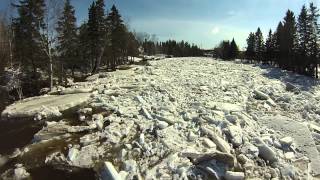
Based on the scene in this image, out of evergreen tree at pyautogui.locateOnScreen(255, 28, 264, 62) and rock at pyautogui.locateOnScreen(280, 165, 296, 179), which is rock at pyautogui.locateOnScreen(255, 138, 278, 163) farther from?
evergreen tree at pyautogui.locateOnScreen(255, 28, 264, 62)

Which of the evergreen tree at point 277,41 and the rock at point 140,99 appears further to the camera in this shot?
the evergreen tree at point 277,41

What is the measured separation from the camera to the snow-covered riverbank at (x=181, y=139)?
11.0 meters

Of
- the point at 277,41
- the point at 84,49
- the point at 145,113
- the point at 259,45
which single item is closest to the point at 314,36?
the point at 277,41

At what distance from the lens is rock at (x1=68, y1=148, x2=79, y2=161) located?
38.4ft

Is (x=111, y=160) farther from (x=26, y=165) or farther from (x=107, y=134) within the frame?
(x=26, y=165)

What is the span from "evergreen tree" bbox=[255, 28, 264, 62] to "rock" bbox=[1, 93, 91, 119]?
207ft

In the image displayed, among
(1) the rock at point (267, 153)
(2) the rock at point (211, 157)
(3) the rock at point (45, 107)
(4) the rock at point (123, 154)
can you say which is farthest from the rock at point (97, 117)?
(1) the rock at point (267, 153)

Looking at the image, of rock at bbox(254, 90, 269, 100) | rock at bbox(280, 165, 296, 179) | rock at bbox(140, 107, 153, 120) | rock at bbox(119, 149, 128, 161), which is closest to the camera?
rock at bbox(280, 165, 296, 179)

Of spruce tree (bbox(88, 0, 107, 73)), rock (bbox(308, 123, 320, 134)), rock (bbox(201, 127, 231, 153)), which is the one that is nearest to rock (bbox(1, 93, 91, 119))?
rock (bbox(201, 127, 231, 153))

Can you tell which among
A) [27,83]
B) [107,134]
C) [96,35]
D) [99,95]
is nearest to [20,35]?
[27,83]

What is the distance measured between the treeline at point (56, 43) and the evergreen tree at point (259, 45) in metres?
37.2

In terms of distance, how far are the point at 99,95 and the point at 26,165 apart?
856 centimetres

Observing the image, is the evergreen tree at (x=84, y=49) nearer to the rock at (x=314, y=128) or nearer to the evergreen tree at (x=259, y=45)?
A: the rock at (x=314, y=128)

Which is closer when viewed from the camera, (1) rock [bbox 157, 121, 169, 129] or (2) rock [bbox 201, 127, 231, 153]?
(2) rock [bbox 201, 127, 231, 153]
